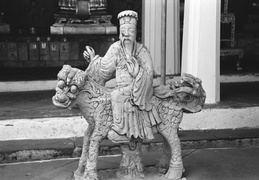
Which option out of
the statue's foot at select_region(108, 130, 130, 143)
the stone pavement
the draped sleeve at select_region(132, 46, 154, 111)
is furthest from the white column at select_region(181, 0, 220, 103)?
the statue's foot at select_region(108, 130, 130, 143)

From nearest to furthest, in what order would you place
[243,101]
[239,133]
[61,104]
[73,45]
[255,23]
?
1. [61,104]
2. [239,133]
3. [243,101]
4. [73,45]
5. [255,23]

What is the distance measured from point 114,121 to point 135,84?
1.52 feet

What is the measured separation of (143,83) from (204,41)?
2642 mm

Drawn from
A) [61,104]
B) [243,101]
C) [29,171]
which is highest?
[61,104]

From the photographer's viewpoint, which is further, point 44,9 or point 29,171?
point 44,9

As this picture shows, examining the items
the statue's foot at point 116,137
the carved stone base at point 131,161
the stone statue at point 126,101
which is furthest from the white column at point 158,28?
the statue's foot at point 116,137

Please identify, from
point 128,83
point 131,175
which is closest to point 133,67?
point 128,83

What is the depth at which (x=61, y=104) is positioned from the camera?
4.22 m

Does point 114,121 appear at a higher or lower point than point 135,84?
lower

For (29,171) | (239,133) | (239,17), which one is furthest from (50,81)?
(239,17)

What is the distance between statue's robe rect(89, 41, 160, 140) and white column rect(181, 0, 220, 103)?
2355mm

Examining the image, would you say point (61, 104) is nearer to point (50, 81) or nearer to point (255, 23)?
point (50, 81)

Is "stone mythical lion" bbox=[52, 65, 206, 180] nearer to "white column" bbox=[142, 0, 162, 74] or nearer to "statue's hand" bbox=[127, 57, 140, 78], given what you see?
"statue's hand" bbox=[127, 57, 140, 78]

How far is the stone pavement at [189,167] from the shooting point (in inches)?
195
